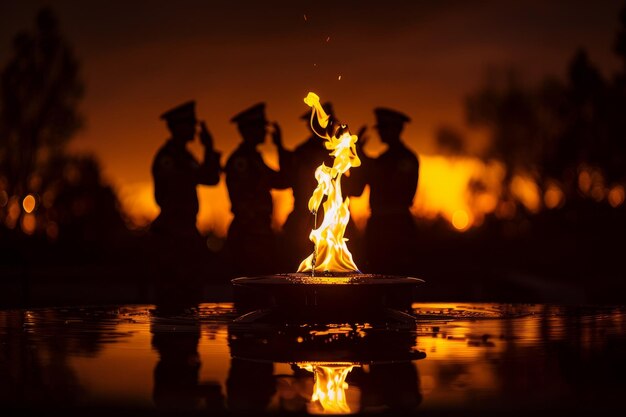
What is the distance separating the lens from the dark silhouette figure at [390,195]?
53.0ft

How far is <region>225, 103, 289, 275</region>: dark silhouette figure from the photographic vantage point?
15953 millimetres

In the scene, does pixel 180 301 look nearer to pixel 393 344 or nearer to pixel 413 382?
pixel 393 344

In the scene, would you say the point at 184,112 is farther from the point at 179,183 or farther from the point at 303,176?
the point at 303,176

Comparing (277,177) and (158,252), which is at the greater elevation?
(277,177)

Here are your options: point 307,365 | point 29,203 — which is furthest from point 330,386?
point 29,203

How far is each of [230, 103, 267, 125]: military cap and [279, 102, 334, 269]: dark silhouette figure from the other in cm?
52

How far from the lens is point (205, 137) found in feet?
52.7

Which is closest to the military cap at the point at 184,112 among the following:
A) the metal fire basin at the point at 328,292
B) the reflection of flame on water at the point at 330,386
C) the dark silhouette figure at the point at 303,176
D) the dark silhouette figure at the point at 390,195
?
the dark silhouette figure at the point at 303,176

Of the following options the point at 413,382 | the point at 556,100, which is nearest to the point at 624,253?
the point at 556,100

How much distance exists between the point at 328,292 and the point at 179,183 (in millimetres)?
4138

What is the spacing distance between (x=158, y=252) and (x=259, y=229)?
1.45 metres

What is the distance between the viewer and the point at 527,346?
426 inches

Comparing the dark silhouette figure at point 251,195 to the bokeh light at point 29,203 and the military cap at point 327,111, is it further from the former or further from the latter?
the bokeh light at point 29,203

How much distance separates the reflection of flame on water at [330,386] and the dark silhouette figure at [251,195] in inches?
263
